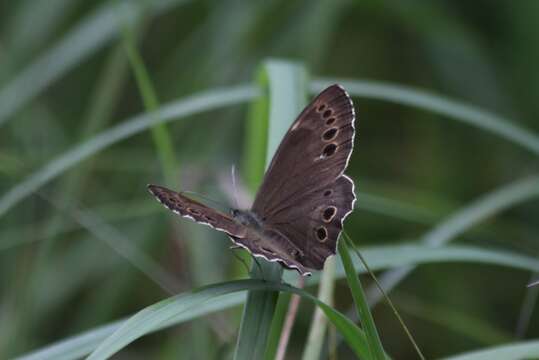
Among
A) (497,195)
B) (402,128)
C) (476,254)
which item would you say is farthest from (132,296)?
(476,254)

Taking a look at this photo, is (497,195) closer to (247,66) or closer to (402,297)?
(402,297)

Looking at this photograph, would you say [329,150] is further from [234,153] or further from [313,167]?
[234,153]

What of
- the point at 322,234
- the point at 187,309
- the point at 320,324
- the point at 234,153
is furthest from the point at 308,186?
the point at 234,153

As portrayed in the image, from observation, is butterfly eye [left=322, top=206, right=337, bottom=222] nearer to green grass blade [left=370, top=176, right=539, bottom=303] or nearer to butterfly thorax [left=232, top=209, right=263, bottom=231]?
butterfly thorax [left=232, top=209, right=263, bottom=231]

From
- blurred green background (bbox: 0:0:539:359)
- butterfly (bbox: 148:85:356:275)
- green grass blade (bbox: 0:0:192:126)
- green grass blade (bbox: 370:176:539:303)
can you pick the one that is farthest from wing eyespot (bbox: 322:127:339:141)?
green grass blade (bbox: 0:0:192:126)

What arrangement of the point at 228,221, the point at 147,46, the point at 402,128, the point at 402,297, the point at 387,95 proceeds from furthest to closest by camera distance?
the point at 147,46
the point at 402,128
the point at 402,297
the point at 387,95
the point at 228,221
